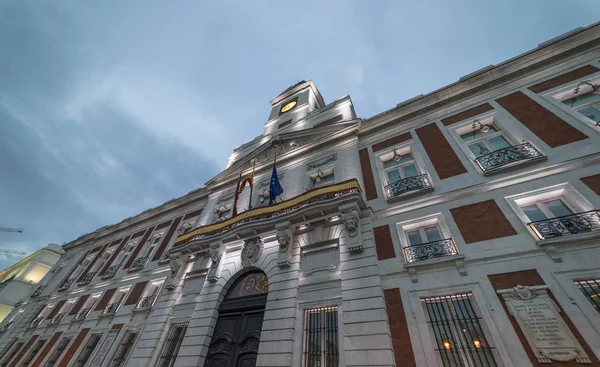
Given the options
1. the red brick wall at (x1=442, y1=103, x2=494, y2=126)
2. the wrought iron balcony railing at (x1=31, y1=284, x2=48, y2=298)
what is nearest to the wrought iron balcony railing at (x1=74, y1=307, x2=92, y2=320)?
the wrought iron balcony railing at (x1=31, y1=284, x2=48, y2=298)

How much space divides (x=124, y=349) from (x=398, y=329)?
14345mm

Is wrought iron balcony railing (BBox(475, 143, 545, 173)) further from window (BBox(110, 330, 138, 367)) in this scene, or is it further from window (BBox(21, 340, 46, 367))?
window (BBox(21, 340, 46, 367))

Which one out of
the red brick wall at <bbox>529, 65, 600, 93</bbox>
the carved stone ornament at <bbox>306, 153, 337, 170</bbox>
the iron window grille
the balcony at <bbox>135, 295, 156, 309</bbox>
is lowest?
the iron window grille

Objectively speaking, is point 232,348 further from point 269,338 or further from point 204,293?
point 204,293

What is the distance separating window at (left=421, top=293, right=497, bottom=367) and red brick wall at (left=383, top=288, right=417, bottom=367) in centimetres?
68

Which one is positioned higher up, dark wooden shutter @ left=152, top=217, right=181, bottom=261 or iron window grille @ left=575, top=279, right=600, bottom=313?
dark wooden shutter @ left=152, top=217, right=181, bottom=261

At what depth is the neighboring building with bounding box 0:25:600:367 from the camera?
633cm

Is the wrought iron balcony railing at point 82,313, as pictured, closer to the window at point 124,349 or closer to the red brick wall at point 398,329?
the window at point 124,349

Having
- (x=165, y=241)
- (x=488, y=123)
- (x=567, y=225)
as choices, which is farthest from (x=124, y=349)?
(x=488, y=123)

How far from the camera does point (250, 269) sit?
1189 centimetres

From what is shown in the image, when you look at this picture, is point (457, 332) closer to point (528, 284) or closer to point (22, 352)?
point (528, 284)

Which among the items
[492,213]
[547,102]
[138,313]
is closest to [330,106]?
[547,102]

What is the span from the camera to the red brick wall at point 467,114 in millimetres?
11281

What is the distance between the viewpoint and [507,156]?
29.8 feet
